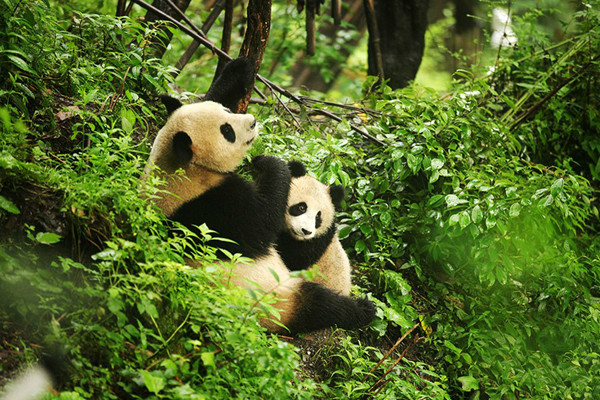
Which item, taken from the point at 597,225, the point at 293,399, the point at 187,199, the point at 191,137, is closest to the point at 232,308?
the point at 293,399

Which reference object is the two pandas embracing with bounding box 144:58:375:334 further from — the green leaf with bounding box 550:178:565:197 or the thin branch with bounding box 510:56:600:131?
the thin branch with bounding box 510:56:600:131

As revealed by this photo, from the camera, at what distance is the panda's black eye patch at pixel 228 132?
131 inches

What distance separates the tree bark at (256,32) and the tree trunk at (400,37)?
129 inches

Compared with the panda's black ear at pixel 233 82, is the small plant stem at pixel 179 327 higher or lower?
lower

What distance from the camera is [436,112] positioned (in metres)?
4.50

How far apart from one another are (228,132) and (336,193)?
92cm

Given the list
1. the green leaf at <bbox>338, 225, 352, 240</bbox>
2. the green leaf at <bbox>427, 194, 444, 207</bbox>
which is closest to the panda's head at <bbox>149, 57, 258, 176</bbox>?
the green leaf at <bbox>338, 225, 352, 240</bbox>

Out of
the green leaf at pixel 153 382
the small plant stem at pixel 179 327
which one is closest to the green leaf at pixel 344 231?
the small plant stem at pixel 179 327

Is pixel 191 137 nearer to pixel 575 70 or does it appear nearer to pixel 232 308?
pixel 232 308

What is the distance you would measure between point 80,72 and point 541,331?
12.6 feet

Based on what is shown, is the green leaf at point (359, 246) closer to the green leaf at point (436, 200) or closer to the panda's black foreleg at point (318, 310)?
the green leaf at point (436, 200)

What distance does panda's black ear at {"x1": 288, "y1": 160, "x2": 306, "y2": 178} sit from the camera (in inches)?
147

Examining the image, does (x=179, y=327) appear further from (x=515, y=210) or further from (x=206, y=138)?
(x=515, y=210)

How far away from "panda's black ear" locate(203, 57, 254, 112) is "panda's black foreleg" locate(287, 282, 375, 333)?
1480 mm
